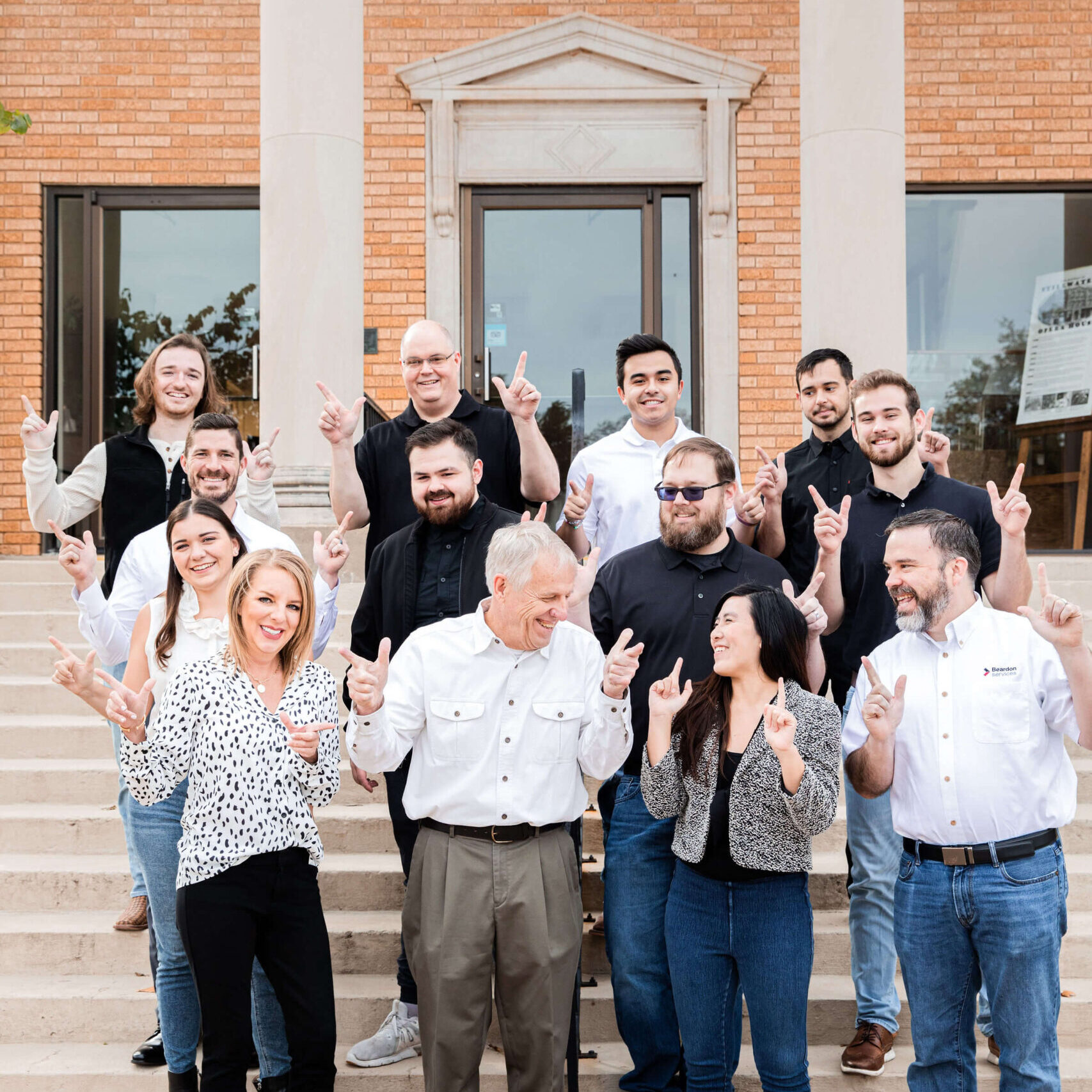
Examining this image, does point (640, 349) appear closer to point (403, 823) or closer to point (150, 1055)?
point (403, 823)

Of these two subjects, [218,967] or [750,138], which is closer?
[218,967]

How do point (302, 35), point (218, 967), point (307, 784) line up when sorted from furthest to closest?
point (302, 35), point (307, 784), point (218, 967)

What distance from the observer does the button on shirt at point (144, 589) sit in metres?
4.05


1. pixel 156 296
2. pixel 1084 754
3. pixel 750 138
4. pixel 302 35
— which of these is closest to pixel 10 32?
pixel 156 296

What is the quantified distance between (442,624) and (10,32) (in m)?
8.62

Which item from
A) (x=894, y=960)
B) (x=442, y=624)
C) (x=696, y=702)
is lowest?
(x=894, y=960)

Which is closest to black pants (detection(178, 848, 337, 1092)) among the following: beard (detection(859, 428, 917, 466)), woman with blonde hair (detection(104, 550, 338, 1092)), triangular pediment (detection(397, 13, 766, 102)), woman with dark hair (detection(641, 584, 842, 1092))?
woman with blonde hair (detection(104, 550, 338, 1092))

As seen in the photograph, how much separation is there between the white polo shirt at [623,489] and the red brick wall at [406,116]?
531 cm

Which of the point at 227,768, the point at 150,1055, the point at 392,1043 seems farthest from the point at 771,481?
the point at 150,1055

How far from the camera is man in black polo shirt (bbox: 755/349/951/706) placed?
441cm

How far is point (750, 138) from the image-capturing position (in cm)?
970

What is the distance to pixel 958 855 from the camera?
131 inches

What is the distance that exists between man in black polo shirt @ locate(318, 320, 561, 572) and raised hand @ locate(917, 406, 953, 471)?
1.38 metres

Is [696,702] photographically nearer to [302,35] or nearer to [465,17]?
[302,35]
